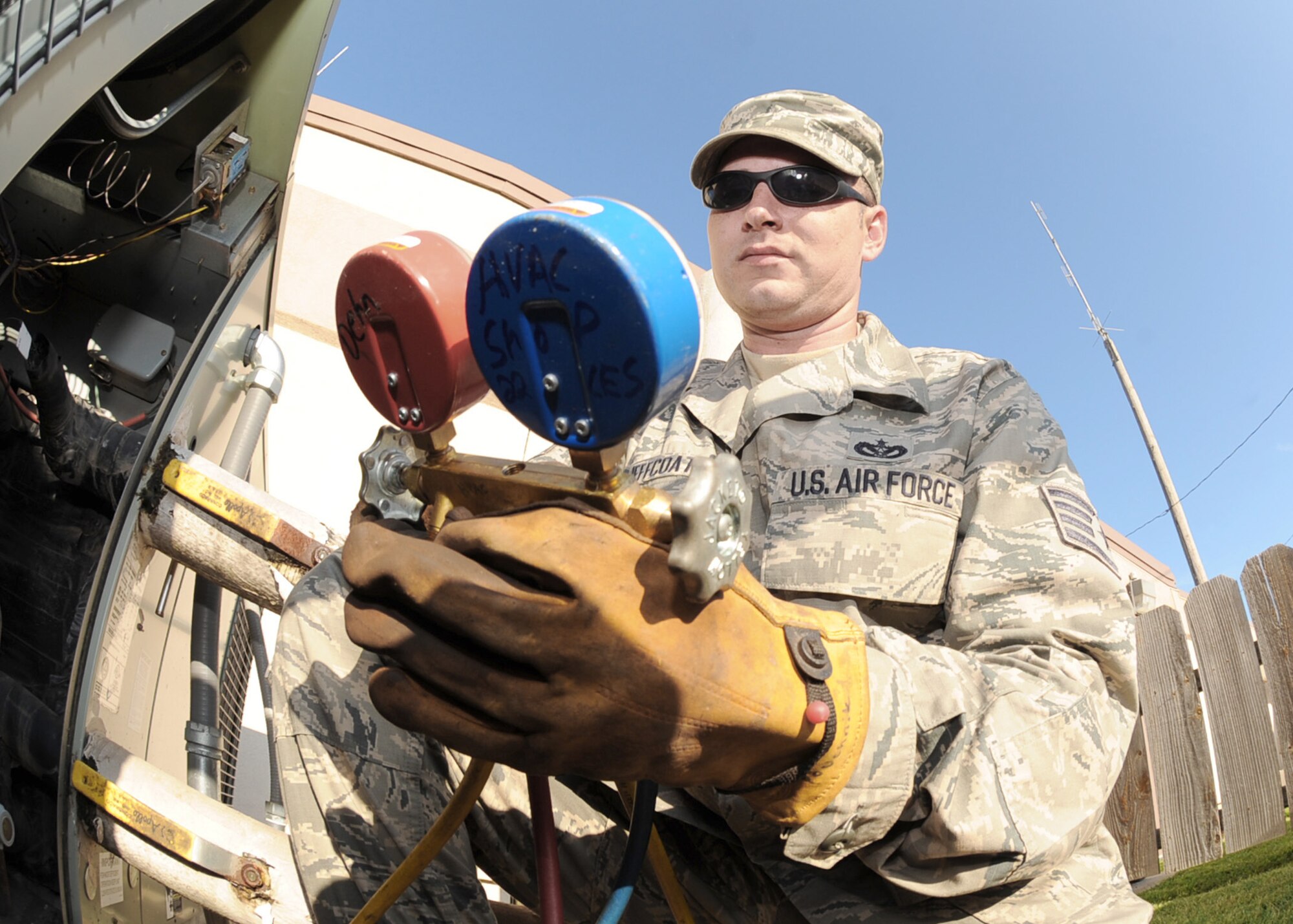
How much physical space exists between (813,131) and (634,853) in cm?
129

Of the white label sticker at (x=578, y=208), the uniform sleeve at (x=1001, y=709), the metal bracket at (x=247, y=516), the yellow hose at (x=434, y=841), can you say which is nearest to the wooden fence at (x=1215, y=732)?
the uniform sleeve at (x=1001, y=709)

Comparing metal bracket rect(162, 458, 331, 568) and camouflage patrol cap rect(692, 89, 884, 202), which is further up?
camouflage patrol cap rect(692, 89, 884, 202)

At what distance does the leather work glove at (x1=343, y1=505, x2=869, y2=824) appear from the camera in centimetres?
90

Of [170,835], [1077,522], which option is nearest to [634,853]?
[1077,522]

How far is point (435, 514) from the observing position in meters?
1.09

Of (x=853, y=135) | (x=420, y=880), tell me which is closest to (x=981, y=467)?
(x=853, y=135)

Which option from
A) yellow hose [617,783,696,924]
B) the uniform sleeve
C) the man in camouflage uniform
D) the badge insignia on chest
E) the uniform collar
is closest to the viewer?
the man in camouflage uniform

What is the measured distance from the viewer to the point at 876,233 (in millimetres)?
2141

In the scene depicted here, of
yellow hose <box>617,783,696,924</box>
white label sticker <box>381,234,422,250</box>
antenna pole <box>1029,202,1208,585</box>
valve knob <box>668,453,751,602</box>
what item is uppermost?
antenna pole <box>1029,202,1208,585</box>

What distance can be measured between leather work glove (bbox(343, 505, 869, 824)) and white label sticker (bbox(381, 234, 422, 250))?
28 centimetres

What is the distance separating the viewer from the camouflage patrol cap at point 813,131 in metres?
1.85

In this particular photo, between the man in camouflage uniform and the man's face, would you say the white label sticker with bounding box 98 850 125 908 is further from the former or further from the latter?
the man's face

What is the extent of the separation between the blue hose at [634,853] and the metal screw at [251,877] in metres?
0.91

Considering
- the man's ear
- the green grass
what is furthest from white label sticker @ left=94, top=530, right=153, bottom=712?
the green grass
